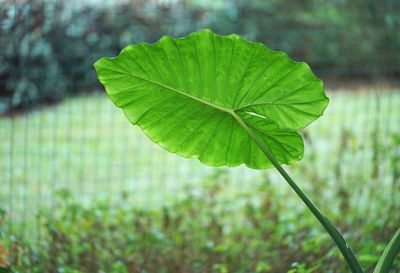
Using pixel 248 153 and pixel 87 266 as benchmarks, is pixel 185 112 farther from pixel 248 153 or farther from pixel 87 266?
pixel 87 266

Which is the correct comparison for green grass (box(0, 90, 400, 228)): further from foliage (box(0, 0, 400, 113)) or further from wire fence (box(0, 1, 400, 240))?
foliage (box(0, 0, 400, 113))

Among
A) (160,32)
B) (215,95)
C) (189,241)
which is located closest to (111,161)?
(160,32)

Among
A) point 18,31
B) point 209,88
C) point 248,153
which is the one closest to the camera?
point 209,88

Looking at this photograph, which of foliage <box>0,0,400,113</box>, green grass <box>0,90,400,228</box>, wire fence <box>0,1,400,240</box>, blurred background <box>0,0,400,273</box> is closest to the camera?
blurred background <box>0,0,400,273</box>

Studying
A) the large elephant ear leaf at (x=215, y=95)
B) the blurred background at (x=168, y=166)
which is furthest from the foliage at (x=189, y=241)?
the large elephant ear leaf at (x=215, y=95)

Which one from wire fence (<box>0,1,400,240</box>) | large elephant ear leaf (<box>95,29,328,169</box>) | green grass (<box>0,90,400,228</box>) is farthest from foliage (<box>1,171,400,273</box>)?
large elephant ear leaf (<box>95,29,328,169</box>)

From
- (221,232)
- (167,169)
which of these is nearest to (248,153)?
(221,232)
